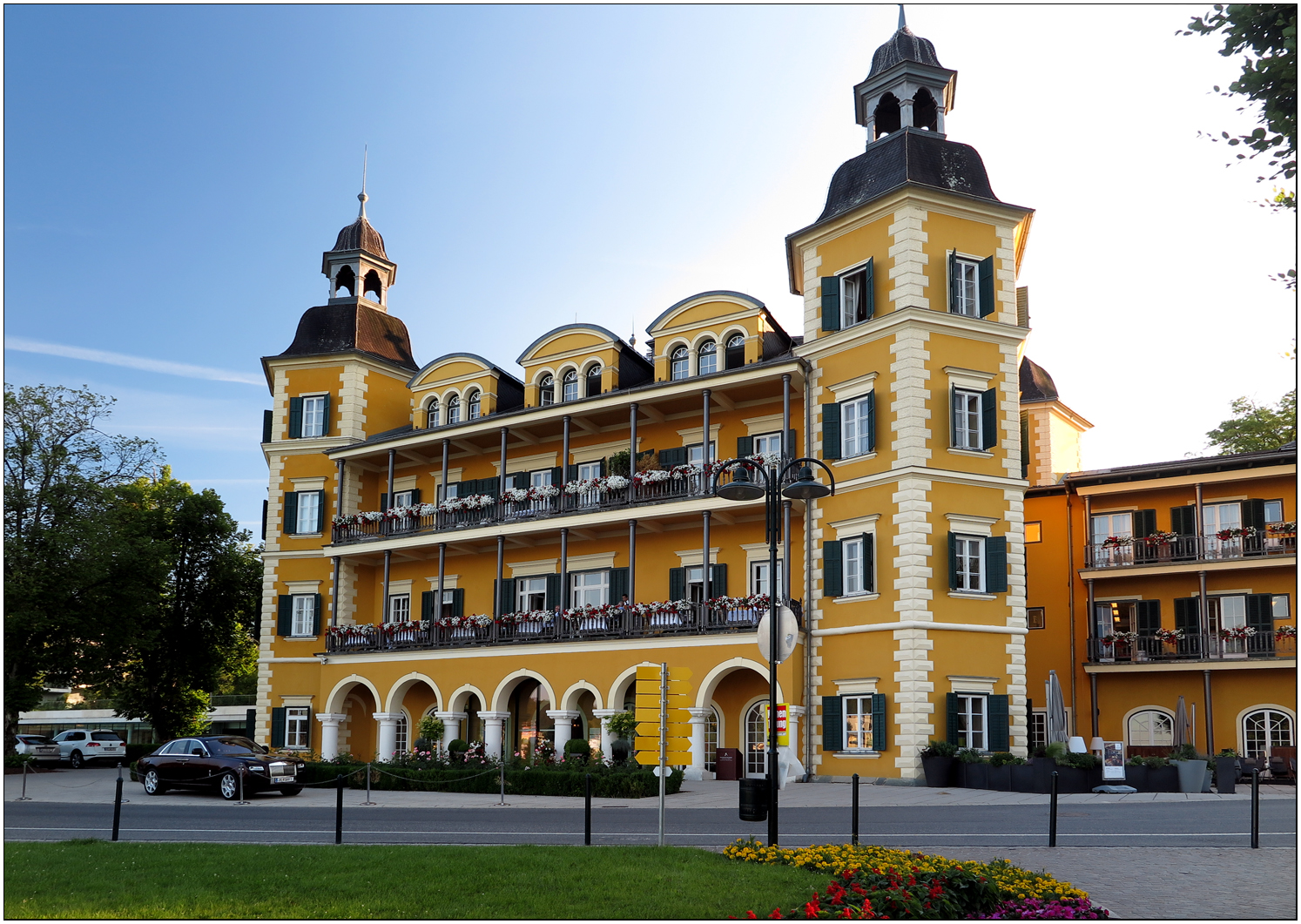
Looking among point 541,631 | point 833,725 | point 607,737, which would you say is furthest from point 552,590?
point 833,725

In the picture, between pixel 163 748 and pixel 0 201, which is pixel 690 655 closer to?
pixel 163 748

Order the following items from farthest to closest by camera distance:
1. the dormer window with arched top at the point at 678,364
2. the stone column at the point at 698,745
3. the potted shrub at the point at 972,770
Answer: the dormer window with arched top at the point at 678,364, the stone column at the point at 698,745, the potted shrub at the point at 972,770

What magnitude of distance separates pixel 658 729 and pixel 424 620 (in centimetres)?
2362

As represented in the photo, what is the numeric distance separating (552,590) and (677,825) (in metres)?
18.4

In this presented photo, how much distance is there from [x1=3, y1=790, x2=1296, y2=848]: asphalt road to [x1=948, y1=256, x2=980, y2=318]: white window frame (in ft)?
42.3

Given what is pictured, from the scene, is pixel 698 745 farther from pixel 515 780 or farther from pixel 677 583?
pixel 515 780

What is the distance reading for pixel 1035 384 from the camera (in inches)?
1624

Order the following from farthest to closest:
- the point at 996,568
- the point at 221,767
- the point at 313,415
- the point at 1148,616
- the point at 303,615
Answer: the point at 313,415, the point at 303,615, the point at 1148,616, the point at 996,568, the point at 221,767

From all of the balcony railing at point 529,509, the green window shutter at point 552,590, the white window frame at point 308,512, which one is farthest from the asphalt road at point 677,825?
the white window frame at point 308,512

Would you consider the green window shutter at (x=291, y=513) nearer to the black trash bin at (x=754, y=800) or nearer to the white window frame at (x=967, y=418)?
the white window frame at (x=967, y=418)

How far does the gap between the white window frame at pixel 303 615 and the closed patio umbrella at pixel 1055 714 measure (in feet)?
74.3

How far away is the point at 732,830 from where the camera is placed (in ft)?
53.8

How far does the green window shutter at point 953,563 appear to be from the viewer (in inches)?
1084

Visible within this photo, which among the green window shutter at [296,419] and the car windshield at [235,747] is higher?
the green window shutter at [296,419]
